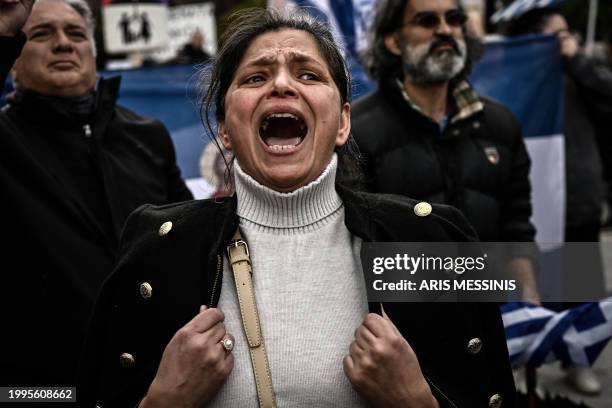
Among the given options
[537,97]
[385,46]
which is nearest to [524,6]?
[537,97]

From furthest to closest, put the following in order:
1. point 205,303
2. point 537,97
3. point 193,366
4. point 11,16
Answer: point 537,97 → point 11,16 → point 205,303 → point 193,366

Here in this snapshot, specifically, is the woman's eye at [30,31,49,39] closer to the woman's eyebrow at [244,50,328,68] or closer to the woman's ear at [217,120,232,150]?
the woman's ear at [217,120,232,150]

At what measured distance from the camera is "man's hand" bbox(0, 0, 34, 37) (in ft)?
7.34

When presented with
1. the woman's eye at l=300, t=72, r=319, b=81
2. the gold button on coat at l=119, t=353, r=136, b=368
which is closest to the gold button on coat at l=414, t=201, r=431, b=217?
the woman's eye at l=300, t=72, r=319, b=81

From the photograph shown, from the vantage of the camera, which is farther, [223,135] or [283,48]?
[223,135]

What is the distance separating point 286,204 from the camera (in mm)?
1996

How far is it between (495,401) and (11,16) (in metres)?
1.74

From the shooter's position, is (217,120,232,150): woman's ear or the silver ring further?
(217,120,232,150): woman's ear

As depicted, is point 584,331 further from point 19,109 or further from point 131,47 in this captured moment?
point 131,47

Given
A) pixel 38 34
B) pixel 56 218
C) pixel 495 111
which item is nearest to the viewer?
pixel 56 218

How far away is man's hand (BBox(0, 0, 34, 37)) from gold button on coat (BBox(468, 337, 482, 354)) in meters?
1.57

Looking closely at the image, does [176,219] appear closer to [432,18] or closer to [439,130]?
[439,130]

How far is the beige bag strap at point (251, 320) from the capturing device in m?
1.79

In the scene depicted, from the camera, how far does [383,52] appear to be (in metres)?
3.64
